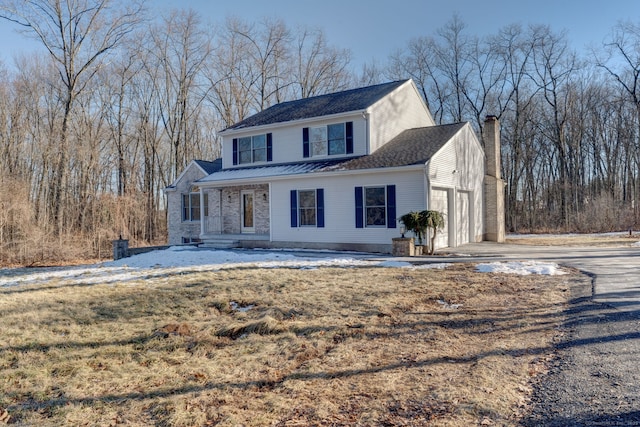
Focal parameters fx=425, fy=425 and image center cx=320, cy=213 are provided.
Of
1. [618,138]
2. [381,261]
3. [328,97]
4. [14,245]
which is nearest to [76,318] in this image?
[381,261]

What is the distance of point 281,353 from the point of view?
4520 millimetres

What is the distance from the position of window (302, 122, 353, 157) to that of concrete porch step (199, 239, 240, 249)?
14.8ft

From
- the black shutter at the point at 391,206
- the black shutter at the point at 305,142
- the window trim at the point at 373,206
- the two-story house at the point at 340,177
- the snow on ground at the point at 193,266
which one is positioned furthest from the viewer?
the black shutter at the point at 305,142

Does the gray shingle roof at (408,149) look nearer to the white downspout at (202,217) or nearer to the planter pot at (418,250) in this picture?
the planter pot at (418,250)

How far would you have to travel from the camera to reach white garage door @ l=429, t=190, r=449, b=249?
47.4 ft

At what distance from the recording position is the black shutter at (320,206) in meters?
15.1

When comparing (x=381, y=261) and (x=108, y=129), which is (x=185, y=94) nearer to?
(x=108, y=129)

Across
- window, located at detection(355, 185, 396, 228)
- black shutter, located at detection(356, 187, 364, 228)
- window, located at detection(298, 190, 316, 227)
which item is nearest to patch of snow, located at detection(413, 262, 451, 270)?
window, located at detection(355, 185, 396, 228)

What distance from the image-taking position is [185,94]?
99.0ft

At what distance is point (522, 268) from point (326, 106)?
35.4 ft

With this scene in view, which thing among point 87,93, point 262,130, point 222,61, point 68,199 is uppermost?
point 222,61

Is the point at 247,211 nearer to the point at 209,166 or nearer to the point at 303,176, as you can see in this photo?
the point at 303,176

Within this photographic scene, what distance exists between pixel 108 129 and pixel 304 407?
29698 millimetres

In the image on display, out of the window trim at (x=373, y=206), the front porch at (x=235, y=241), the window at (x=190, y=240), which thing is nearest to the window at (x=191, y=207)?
the window at (x=190, y=240)
